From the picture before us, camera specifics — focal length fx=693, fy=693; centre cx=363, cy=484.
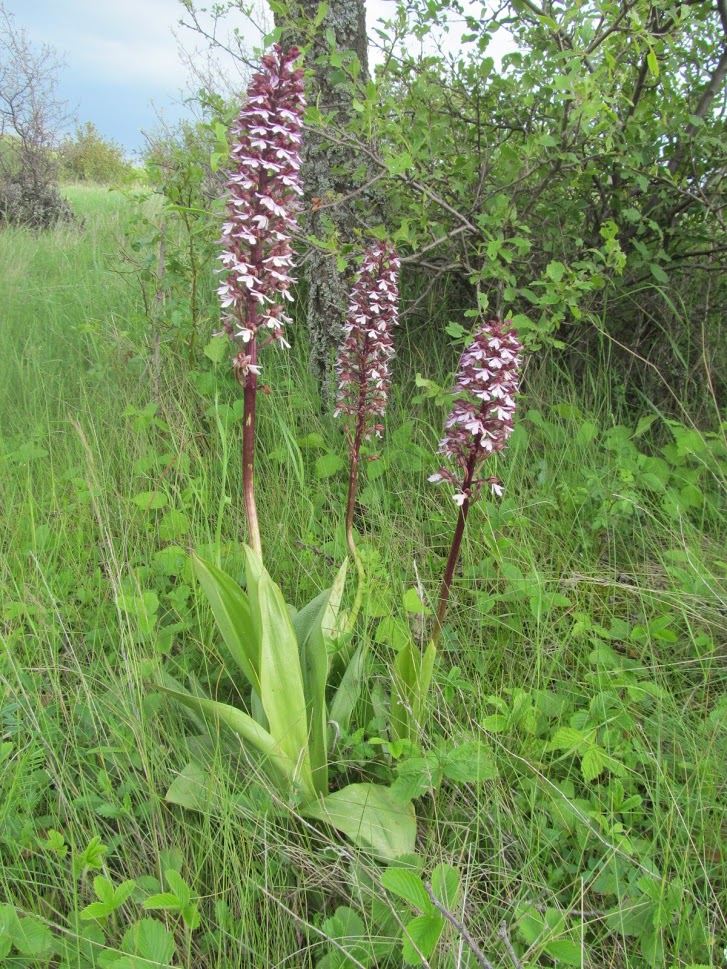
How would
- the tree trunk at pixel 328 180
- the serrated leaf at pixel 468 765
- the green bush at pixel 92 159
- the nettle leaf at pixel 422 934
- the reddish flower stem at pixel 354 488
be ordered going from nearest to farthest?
the nettle leaf at pixel 422 934
the serrated leaf at pixel 468 765
the reddish flower stem at pixel 354 488
the tree trunk at pixel 328 180
the green bush at pixel 92 159

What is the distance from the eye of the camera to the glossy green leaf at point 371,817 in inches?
63.8

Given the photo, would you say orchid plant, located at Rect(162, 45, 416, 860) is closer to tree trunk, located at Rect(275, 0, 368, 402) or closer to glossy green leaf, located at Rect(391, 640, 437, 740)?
glossy green leaf, located at Rect(391, 640, 437, 740)

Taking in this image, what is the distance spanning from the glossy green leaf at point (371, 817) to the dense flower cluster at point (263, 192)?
1.09m

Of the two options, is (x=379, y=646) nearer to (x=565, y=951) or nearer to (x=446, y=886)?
(x=446, y=886)

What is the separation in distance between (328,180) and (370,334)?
6.63 feet

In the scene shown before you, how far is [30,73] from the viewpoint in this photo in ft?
38.1

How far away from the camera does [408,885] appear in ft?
4.29

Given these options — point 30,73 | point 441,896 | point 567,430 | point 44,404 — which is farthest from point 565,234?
point 30,73

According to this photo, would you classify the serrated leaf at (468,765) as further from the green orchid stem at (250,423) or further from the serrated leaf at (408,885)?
the green orchid stem at (250,423)

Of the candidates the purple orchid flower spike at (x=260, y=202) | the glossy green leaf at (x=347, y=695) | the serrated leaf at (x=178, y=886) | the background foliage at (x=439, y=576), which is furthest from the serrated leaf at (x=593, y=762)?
the purple orchid flower spike at (x=260, y=202)

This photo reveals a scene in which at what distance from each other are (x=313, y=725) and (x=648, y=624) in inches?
48.0

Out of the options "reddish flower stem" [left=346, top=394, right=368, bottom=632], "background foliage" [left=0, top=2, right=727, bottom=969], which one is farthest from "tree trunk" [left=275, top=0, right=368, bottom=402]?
"reddish flower stem" [left=346, top=394, right=368, bottom=632]

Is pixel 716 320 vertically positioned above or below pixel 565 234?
below

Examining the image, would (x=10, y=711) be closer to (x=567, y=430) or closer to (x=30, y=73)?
(x=567, y=430)
